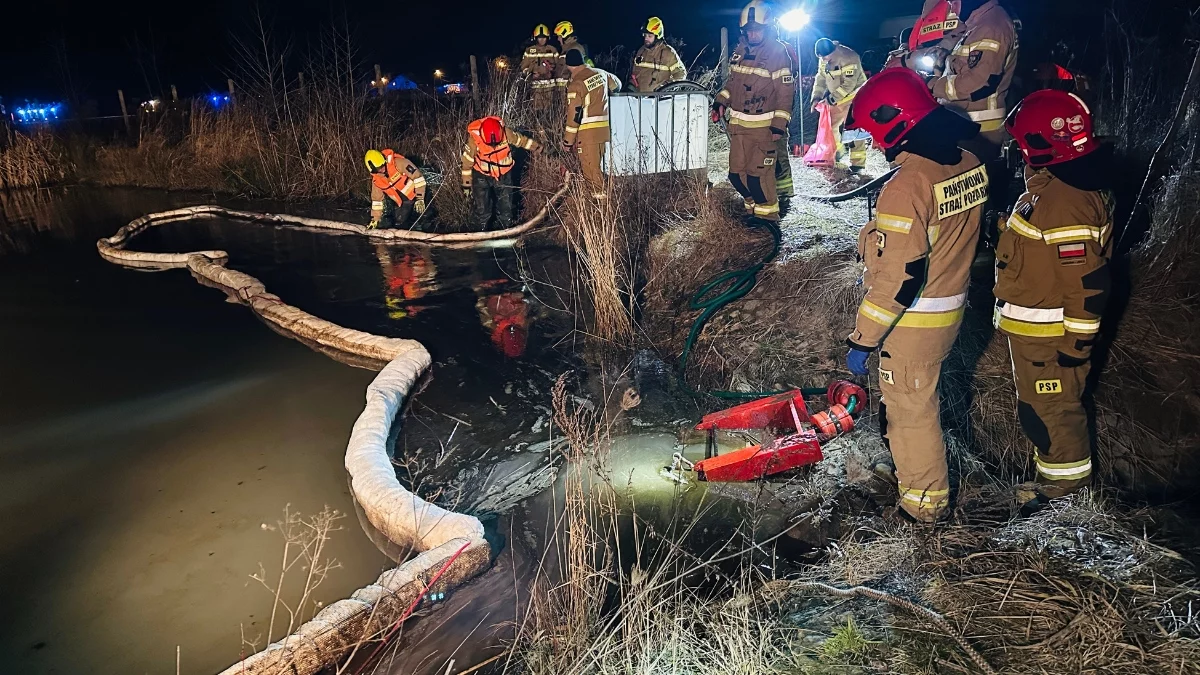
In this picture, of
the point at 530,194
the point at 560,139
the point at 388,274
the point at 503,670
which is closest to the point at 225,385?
the point at 388,274

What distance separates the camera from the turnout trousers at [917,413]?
286 cm

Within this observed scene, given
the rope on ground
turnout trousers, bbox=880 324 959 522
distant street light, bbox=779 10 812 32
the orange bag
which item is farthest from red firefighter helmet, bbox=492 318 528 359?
distant street light, bbox=779 10 812 32

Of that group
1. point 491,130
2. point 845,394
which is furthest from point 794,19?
point 845,394

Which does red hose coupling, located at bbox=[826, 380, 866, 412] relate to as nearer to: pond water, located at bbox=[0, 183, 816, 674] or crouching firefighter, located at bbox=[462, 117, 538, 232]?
pond water, located at bbox=[0, 183, 816, 674]

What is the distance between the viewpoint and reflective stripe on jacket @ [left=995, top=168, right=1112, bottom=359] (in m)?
2.79

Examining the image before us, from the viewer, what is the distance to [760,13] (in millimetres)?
5879

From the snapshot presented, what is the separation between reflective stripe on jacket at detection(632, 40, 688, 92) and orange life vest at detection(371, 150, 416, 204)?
11.0 feet

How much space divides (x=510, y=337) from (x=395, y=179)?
4.18 metres

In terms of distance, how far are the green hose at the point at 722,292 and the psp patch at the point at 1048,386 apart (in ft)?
5.04

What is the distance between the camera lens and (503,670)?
2510mm

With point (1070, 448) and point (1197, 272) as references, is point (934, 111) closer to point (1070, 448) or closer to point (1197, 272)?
point (1070, 448)

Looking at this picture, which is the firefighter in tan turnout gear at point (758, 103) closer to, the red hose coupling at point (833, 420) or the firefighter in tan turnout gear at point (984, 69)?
the firefighter in tan turnout gear at point (984, 69)

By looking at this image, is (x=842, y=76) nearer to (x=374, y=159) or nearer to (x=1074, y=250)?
(x=1074, y=250)

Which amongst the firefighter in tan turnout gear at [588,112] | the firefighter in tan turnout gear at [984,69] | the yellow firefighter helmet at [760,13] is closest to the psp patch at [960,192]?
the firefighter in tan turnout gear at [984,69]
